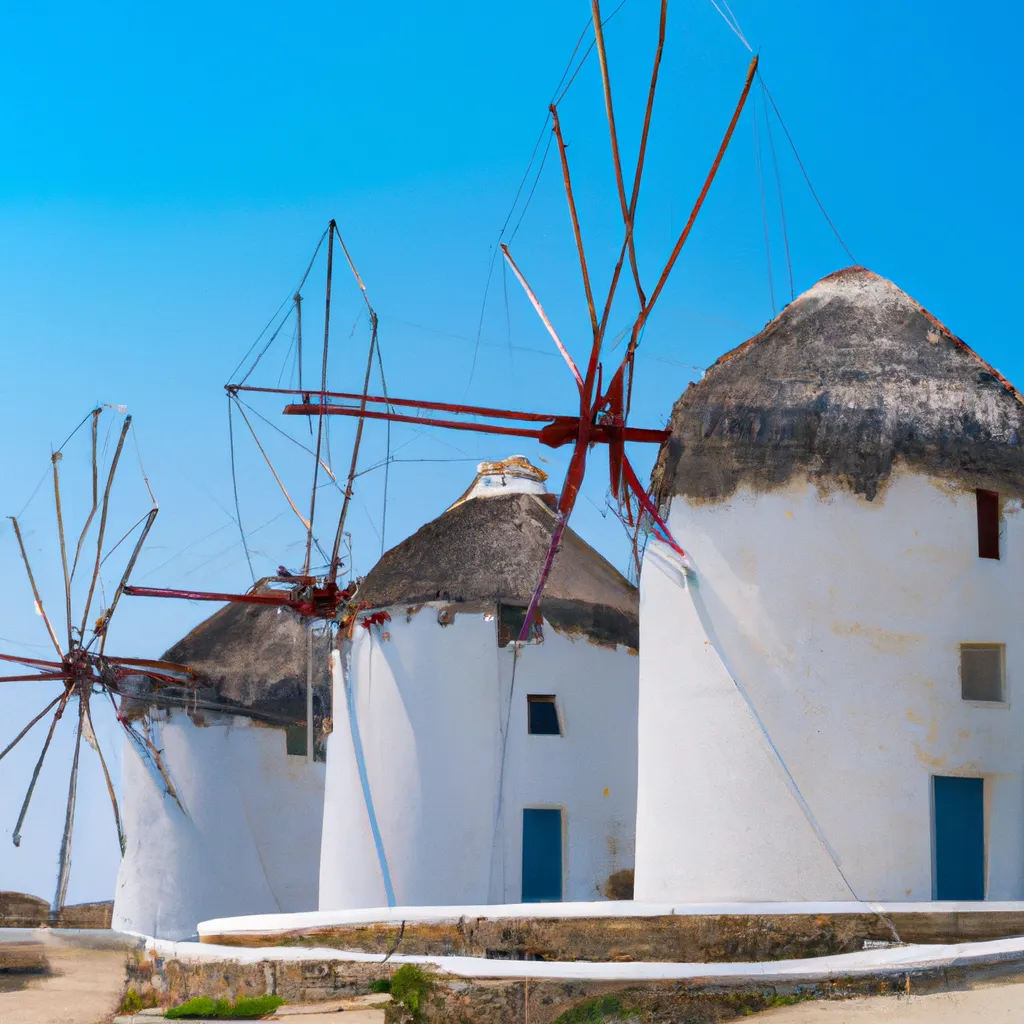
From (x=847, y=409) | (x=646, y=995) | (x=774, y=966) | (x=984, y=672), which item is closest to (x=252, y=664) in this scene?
(x=847, y=409)

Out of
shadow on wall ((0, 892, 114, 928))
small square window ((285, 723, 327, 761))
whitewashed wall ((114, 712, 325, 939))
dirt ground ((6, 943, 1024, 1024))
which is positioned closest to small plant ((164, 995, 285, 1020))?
dirt ground ((6, 943, 1024, 1024))

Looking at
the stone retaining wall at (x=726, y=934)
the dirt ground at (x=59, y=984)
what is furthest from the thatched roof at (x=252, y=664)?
the stone retaining wall at (x=726, y=934)

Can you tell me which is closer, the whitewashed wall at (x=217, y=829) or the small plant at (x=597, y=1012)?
the small plant at (x=597, y=1012)

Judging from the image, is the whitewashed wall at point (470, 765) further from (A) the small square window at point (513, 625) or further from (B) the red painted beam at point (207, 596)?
(B) the red painted beam at point (207, 596)

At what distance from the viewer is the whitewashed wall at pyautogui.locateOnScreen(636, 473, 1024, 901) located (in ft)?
50.7

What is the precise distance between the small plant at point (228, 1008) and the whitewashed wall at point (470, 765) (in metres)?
3.92

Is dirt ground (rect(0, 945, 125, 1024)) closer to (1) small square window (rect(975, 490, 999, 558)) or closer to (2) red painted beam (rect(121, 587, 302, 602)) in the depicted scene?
(2) red painted beam (rect(121, 587, 302, 602))

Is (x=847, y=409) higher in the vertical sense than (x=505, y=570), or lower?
higher

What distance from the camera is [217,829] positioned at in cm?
2716

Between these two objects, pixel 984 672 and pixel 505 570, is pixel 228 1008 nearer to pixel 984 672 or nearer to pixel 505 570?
pixel 505 570

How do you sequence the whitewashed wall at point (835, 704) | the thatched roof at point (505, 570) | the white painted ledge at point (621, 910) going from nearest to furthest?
the white painted ledge at point (621, 910), the whitewashed wall at point (835, 704), the thatched roof at point (505, 570)

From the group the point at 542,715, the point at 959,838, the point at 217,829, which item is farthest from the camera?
the point at 217,829

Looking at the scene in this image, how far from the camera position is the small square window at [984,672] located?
15.9 m

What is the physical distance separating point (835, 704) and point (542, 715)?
19.1 ft
